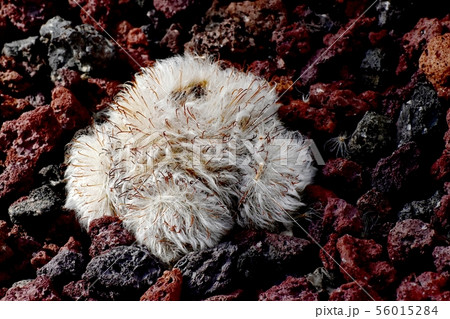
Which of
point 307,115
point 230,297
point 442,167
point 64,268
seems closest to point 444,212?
point 442,167

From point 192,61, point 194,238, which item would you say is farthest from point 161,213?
point 192,61

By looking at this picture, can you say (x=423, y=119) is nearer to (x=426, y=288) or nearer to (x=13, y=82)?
(x=426, y=288)

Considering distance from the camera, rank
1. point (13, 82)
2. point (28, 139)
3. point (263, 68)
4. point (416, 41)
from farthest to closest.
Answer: point (13, 82) < point (263, 68) < point (28, 139) < point (416, 41)

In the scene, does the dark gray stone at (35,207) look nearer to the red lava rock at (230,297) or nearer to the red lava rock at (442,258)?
the red lava rock at (230,297)

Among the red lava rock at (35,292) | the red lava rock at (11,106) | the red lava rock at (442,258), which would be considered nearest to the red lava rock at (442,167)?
the red lava rock at (442,258)

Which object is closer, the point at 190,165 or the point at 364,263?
the point at 364,263

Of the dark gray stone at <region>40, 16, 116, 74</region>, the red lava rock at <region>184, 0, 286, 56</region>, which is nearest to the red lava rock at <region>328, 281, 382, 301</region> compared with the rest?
the red lava rock at <region>184, 0, 286, 56</region>
